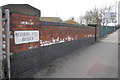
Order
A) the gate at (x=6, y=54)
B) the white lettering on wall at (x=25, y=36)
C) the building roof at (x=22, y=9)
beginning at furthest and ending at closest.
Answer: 1. the white lettering on wall at (x=25, y=36)
2. the building roof at (x=22, y=9)
3. the gate at (x=6, y=54)

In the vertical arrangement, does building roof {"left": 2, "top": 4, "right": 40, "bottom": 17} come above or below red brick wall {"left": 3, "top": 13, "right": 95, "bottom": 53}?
above

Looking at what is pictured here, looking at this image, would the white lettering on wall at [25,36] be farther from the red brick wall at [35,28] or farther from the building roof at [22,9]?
the building roof at [22,9]

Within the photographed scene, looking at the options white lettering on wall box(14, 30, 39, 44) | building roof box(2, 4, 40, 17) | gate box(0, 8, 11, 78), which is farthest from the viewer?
white lettering on wall box(14, 30, 39, 44)

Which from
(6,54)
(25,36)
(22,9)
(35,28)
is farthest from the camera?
(35,28)

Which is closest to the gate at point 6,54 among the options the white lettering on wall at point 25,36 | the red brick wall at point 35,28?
the red brick wall at point 35,28

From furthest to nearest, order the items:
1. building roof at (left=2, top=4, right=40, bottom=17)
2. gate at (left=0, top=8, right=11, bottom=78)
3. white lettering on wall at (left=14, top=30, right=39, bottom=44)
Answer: white lettering on wall at (left=14, top=30, right=39, bottom=44) → building roof at (left=2, top=4, right=40, bottom=17) → gate at (left=0, top=8, right=11, bottom=78)

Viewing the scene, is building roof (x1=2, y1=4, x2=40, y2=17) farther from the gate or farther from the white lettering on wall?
the white lettering on wall

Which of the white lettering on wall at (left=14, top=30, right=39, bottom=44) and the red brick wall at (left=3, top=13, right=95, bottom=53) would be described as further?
the white lettering on wall at (left=14, top=30, right=39, bottom=44)

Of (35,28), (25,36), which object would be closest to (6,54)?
(25,36)

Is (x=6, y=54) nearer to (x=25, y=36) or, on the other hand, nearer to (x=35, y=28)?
(x=25, y=36)

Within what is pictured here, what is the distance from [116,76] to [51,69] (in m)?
2.36

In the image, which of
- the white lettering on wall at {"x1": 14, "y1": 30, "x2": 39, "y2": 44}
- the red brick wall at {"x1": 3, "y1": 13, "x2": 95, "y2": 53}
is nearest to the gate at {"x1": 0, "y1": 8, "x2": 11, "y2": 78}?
the red brick wall at {"x1": 3, "y1": 13, "x2": 95, "y2": 53}

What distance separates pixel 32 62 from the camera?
3900 millimetres

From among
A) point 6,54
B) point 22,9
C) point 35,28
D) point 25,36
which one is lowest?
point 6,54
